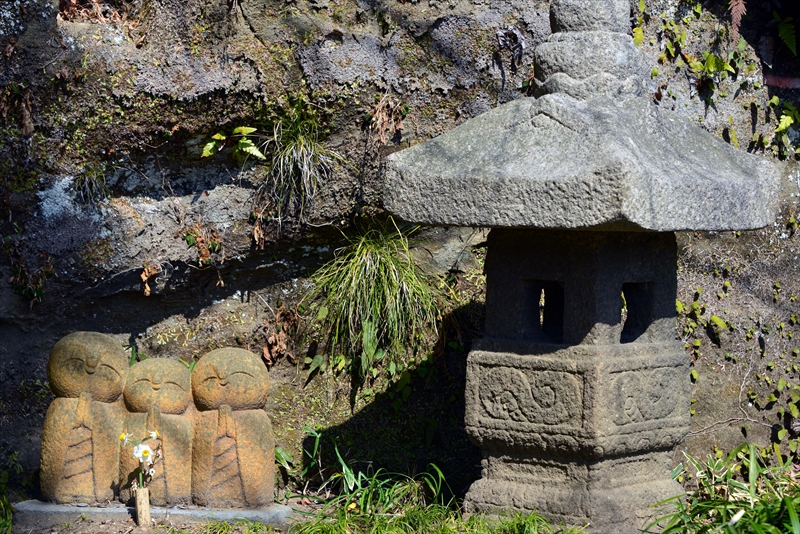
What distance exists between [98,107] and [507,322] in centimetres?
246

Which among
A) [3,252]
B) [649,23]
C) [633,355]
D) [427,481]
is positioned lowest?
[427,481]

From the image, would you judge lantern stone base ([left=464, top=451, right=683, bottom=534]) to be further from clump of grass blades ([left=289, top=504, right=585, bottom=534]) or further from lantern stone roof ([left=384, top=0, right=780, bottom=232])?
lantern stone roof ([left=384, top=0, right=780, bottom=232])

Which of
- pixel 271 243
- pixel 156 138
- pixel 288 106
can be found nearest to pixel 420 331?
pixel 271 243

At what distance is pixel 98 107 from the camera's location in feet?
15.2

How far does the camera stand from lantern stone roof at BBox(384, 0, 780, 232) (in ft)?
10.2

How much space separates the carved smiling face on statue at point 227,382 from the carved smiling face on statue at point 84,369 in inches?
15.0

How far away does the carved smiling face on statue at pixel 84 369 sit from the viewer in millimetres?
3992

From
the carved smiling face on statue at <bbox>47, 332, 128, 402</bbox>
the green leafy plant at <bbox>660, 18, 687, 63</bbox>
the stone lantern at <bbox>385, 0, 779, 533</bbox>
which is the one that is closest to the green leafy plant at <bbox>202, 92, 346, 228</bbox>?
the carved smiling face on statue at <bbox>47, 332, 128, 402</bbox>

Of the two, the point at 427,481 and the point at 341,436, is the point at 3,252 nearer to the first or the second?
the point at 341,436

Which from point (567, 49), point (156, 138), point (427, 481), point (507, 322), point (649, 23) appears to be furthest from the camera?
point (649, 23)

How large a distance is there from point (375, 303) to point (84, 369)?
153cm

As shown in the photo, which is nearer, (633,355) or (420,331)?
(633,355)

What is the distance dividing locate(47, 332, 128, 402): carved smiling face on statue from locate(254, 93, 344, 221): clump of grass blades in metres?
Answer: 1.25

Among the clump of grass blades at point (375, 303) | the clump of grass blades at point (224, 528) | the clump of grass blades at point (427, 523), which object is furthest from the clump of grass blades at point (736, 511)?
the clump of grass blades at point (224, 528)
